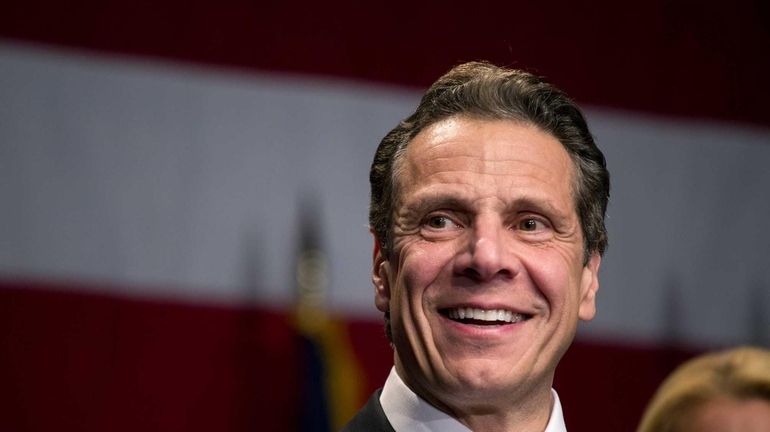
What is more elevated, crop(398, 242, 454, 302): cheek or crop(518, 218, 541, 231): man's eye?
crop(518, 218, 541, 231): man's eye

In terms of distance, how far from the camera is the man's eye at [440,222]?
→ 1.84 metres

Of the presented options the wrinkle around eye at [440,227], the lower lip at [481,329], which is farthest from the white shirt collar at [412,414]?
the wrinkle around eye at [440,227]

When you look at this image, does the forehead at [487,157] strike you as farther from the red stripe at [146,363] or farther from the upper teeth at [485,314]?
the red stripe at [146,363]

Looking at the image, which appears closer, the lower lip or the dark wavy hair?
the lower lip

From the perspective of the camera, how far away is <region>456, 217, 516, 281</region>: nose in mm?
1764

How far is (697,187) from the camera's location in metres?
4.31

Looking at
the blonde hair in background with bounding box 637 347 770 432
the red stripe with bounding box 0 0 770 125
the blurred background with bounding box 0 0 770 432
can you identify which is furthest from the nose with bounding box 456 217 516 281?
the red stripe with bounding box 0 0 770 125

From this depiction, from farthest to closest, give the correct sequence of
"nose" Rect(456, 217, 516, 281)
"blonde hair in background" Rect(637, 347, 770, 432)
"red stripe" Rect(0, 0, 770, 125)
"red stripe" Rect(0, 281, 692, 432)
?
"red stripe" Rect(0, 0, 770, 125) < "red stripe" Rect(0, 281, 692, 432) < "blonde hair in background" Rect(637, 347, 770, 432) < "nose" Rect(456, 217, 516, 281)

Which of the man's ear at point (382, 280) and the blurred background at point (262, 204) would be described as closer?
the man's ear at point (382, 280)

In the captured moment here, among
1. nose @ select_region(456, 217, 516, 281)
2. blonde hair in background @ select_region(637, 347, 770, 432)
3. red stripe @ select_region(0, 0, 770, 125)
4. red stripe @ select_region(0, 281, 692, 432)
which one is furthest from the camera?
red stripe @ select_region(0, 0, 770, 125)

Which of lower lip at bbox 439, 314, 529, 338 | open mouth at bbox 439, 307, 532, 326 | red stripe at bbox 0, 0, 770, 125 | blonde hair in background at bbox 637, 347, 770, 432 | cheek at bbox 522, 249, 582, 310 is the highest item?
red stripe at bbox 0, 0, 770, 125

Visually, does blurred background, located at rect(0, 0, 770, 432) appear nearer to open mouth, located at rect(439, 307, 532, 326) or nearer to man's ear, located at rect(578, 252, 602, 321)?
man's ear, located at rect(578, 252, 602, 321)

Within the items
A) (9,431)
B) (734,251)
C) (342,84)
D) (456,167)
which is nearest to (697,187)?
(734,251)

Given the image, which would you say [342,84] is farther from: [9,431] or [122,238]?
[9,431]
